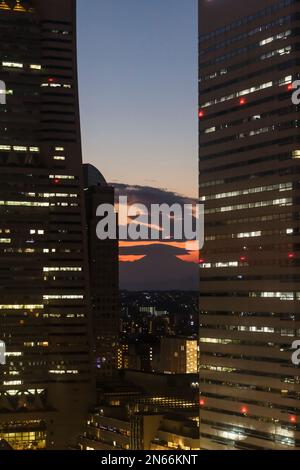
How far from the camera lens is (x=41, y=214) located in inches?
6314

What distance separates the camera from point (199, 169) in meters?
114

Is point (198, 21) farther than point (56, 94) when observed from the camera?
No

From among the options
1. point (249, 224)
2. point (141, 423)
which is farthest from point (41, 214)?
point (249, 224)

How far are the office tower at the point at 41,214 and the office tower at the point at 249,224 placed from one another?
169 feet

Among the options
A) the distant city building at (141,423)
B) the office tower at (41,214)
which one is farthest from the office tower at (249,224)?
the office tower at (41,214)

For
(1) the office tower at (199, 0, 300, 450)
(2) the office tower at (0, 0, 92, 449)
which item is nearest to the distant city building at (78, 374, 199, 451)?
(1) the office tower at (199, 0, 300, 450)

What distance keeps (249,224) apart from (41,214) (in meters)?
62.5

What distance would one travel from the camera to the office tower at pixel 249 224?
322 ft

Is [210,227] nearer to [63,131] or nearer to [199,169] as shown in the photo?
[199,169]

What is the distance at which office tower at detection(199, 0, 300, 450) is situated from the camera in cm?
9812
